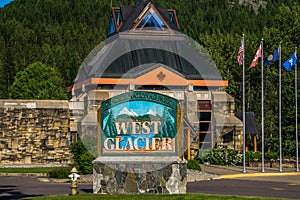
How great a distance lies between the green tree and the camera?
241ft

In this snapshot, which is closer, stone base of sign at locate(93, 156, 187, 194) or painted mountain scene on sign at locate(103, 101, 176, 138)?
stone base of sign at locate(93, 156, 187, 194)

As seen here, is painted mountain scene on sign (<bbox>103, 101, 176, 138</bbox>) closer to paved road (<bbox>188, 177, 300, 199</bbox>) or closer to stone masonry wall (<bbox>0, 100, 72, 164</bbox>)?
paved road (<bbox>188, 177, 300, 199</bbox>)

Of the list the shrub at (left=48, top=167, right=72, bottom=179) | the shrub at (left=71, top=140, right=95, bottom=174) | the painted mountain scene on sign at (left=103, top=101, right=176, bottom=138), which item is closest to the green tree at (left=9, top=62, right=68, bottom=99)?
the shrub at (left=71, top=140, right=95, bottom=174)

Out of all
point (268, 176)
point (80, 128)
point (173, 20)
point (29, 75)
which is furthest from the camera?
point (29, 75)

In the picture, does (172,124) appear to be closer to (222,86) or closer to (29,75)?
(222,86)

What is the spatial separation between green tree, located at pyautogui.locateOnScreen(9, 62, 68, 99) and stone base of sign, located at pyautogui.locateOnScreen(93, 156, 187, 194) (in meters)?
51.9

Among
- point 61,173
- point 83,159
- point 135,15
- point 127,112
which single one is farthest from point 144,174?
point 135,15

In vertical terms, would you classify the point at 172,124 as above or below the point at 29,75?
below

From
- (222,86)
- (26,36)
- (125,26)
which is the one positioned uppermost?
(26,36)

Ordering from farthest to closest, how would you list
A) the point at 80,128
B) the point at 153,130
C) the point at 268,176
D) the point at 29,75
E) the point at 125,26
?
1. the point at 29,75
2. the point at 125,26
3. the point at 80,128
4. the point at 268,176
5. the point at 153,130

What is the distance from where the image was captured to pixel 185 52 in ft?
177

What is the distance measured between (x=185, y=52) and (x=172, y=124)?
34.2m

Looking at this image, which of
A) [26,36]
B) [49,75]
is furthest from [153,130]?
[26,36]

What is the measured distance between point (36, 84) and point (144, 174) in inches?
2245
